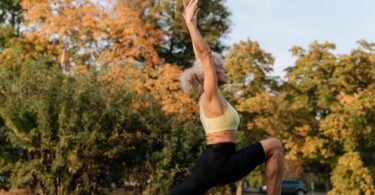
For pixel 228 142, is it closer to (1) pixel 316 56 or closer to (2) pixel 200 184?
(2) pixel 200 184

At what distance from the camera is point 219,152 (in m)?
4.09

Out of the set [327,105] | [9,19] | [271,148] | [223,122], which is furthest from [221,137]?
[9,19]

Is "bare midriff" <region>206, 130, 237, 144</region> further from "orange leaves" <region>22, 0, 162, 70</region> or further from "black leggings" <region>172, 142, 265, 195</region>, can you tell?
"orange leaves" <region>22, 0, 162, 70</region>

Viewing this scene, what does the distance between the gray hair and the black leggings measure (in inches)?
24.4

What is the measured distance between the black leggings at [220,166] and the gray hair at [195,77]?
0.62m

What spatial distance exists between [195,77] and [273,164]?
38.9 inches

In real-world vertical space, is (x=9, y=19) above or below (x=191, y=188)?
above

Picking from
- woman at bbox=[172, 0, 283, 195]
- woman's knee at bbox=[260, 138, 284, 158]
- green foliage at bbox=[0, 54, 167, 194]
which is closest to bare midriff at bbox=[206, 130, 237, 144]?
woman at bbox=[172, 0, 283, 195]

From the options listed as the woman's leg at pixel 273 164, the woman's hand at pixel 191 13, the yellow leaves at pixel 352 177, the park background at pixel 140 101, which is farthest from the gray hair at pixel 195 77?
the yellow leaves at pixel 352 177

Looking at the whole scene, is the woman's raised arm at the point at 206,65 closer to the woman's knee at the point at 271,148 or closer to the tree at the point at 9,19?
the woman's knee at the point at 271,148

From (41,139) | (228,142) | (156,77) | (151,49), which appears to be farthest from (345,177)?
(228,142)

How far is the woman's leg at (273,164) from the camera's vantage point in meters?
4.17

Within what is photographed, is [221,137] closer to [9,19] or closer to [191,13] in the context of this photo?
[191,13]

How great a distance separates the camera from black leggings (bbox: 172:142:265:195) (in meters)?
4.04
